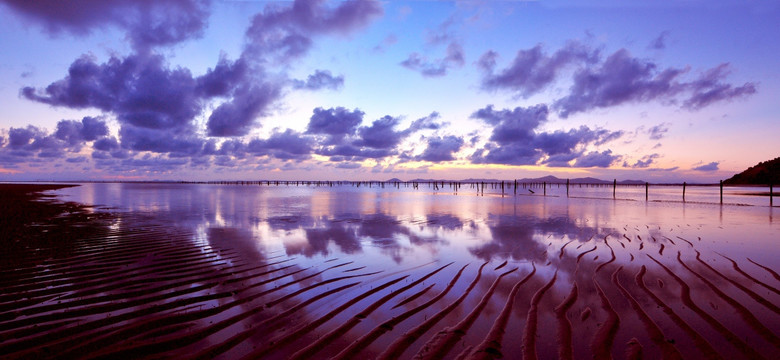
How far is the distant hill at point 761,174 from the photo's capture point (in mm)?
87331

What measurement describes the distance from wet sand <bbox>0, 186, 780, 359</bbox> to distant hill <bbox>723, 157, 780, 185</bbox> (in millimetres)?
110761

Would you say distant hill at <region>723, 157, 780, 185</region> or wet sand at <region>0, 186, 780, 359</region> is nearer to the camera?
wet sand at <region>0, 186, 780, 359</region>

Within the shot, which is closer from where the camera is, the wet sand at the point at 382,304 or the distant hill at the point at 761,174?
the wet sand at the point at 382,304

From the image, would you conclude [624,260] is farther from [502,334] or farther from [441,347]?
[441,347]

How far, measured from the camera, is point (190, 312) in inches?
206

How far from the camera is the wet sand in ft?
13.4

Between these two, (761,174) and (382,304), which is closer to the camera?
(382,304)

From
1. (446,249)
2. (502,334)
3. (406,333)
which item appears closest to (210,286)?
(406,333)

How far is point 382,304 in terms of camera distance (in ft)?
18.4

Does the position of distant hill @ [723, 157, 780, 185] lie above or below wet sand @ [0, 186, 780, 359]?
above

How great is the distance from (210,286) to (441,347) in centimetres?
458

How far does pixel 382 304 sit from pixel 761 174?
130124mm

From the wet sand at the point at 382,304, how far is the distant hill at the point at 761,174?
110761 mm

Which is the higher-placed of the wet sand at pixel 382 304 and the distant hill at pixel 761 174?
the distant hill at pixel 761 174
